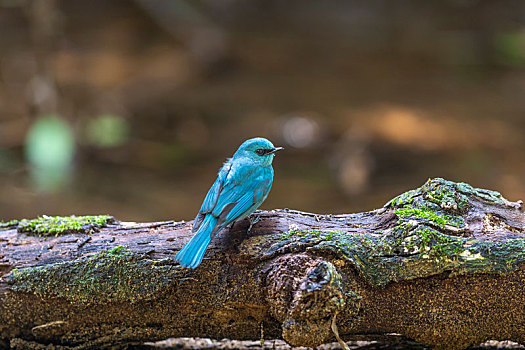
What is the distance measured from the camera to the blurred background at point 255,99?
6.12 metres

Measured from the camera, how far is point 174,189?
6297mm

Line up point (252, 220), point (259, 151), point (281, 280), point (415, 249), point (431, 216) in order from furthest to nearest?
1. point (259, 151)
2. point (252, 220)
3. point (431, 216)
4. point (415, 249)
5. point (281, 280)

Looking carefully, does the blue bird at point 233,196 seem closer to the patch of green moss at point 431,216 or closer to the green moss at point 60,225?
the green moss at point 60,225

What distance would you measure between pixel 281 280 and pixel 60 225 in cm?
113

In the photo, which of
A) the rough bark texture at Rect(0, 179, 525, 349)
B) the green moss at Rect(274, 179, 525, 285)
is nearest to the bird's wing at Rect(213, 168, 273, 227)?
the rough bark texture at Rect(0, 179, 525, 349)

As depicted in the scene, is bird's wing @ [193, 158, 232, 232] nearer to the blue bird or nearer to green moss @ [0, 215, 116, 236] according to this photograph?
the blue bird

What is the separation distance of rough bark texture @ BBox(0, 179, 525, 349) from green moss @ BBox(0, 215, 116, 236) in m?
0.10

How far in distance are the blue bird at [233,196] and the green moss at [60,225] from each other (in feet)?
1.75

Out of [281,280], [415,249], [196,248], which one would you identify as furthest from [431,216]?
[196,248]

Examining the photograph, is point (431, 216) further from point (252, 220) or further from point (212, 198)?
point (212, 198)

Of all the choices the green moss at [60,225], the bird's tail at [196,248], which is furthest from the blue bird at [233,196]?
the green moss at [60,225]

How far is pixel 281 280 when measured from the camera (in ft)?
7.52

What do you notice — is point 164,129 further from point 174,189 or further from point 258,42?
point 258,42

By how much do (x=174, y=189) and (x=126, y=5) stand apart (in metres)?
5.92
